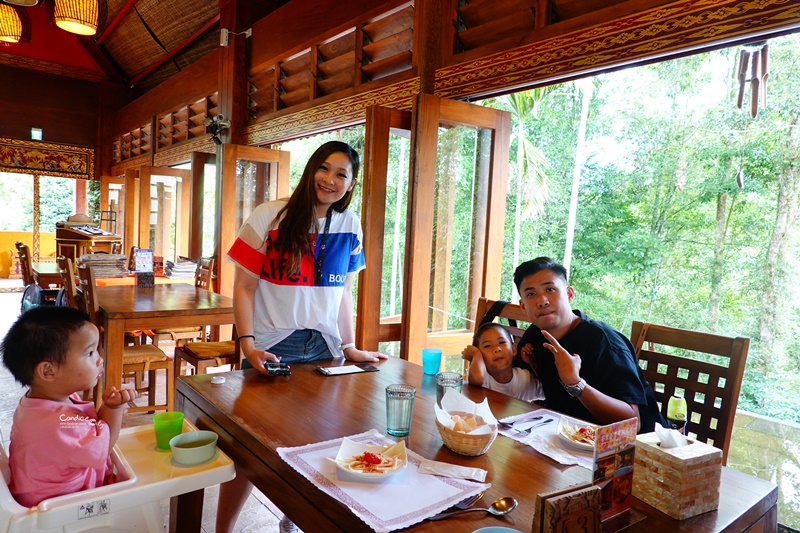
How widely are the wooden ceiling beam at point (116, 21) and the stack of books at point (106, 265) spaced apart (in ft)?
13.4

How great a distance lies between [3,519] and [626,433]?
3.94 ft

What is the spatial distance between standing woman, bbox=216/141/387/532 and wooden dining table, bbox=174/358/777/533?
0.15 metres

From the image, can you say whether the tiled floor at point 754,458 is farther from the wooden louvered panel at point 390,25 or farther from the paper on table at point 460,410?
the wooden louvered panel at point 390,25

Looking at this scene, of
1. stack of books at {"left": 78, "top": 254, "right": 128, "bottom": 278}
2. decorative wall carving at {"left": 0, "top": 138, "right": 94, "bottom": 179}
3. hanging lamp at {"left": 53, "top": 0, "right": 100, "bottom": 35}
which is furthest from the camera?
decorative wall carving at {"left": 0, "top": 138, "right": 94, "bottom": 179}

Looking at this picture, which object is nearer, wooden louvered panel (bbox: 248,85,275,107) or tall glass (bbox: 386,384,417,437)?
tall glass (bbox: 386,384,417,437)

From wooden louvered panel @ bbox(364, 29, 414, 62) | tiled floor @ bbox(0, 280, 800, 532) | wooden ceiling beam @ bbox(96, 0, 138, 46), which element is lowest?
tiled floor @ bbox(0, 280, 800, 532)

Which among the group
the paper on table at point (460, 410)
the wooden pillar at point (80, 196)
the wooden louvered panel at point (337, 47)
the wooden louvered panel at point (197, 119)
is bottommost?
the paper on table at point (460, 410)

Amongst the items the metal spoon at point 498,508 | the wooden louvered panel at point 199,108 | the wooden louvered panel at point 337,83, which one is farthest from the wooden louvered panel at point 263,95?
the metal spoon at point 498,508

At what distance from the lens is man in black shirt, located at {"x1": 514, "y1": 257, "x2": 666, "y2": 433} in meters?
1.42

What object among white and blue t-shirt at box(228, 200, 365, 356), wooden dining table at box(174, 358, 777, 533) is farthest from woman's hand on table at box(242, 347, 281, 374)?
white and blue t-shirt at box(228, 200, 365, 356)

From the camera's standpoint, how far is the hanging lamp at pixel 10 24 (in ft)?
16.5

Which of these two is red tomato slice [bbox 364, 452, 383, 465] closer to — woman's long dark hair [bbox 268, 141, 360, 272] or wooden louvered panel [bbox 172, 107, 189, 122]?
woman's long dark hair [bbox 268, 141, 360, 272]

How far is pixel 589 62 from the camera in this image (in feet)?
7.63

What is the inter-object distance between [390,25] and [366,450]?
3.03 meters
